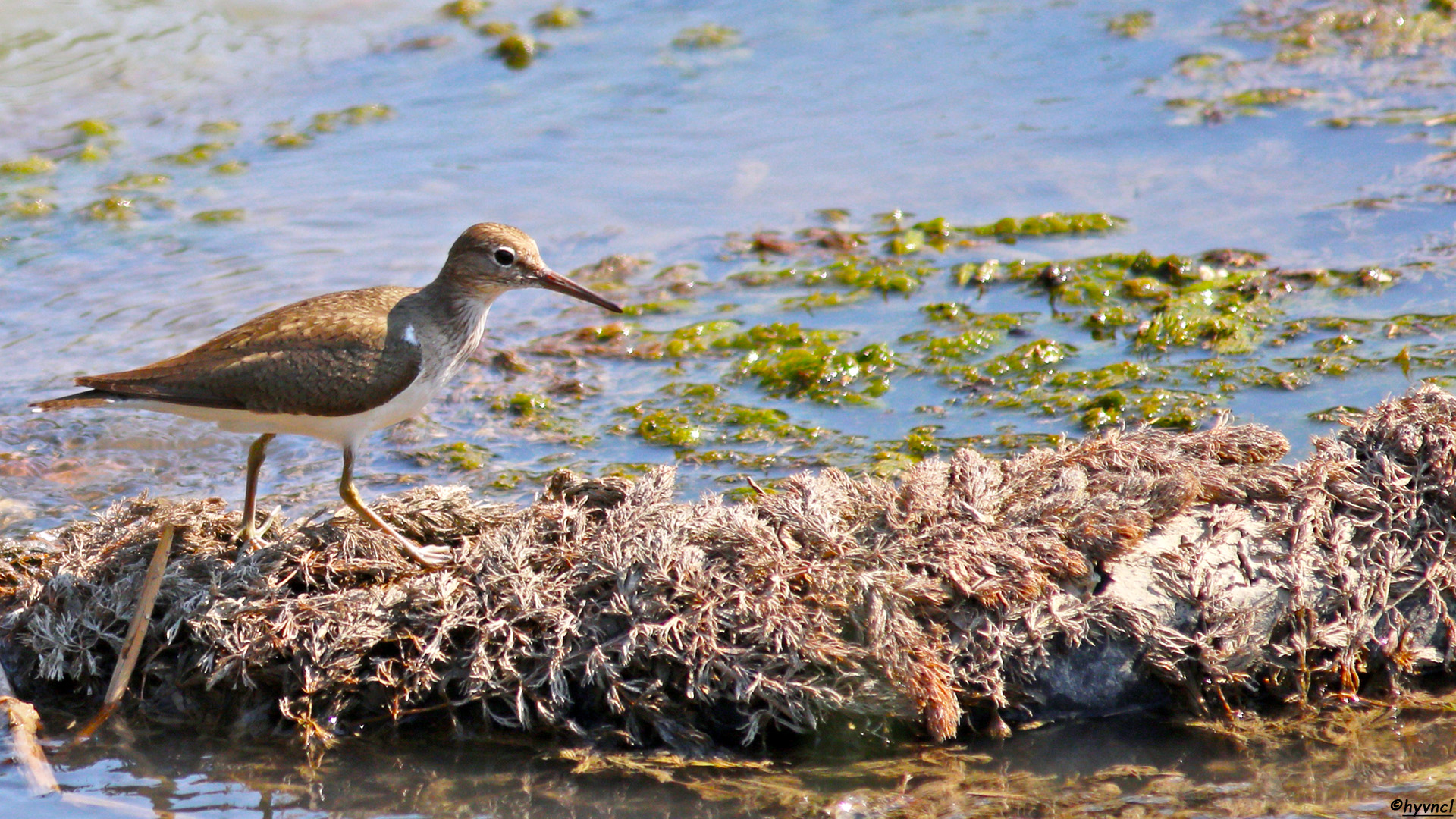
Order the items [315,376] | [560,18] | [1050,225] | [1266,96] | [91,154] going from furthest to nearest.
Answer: [560,18] < [91,154] < [1266,96] < [1050,225] < [315,376]

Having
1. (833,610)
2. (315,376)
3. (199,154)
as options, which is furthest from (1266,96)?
(199,154)

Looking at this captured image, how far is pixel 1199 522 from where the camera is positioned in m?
4.25

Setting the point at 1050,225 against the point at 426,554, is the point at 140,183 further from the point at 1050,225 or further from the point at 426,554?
the point at 1050,225

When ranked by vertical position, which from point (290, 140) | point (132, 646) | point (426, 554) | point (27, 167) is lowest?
point (132, 646)

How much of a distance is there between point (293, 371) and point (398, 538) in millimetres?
696

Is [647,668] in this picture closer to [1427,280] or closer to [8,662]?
[8,662]

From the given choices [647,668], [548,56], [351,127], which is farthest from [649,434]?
[548,56]

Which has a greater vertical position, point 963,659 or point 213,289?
point 213,289

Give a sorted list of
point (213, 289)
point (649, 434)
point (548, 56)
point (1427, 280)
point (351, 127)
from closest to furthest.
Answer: point (649, 434) → point (1427, 280) → point (213, 289) → point (351, 127) → point (548, 56)

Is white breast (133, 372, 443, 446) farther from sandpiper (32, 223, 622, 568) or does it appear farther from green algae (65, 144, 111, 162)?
green algae (65, 144, 111, 162)

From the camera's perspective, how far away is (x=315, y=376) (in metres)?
4.61

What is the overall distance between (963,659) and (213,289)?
16.8 ft

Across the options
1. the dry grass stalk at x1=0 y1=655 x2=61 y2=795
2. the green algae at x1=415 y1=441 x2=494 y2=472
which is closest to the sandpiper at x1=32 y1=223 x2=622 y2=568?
the dry grass stalk at x1=0 y1=655 x2=61 y2=795

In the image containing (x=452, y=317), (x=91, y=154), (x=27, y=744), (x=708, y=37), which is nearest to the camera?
(x=27, y=744)
